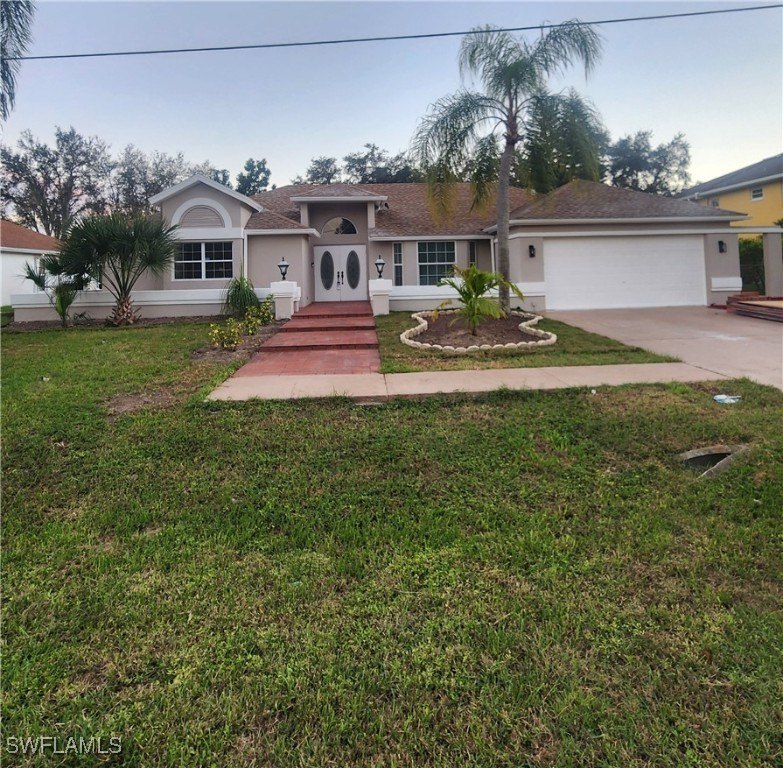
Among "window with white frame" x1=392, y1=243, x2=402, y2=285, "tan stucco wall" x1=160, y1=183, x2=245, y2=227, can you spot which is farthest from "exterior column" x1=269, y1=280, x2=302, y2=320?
"window with white frame" x1=392, y1=243, x2=402, y2=285

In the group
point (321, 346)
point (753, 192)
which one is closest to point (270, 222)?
point (321, 346)

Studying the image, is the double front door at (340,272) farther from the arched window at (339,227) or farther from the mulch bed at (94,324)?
the mulch bed at (94,324)

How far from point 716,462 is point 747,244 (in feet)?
72.3

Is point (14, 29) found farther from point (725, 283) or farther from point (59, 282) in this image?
point (725, 283)

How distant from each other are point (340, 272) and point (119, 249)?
7.66 metres

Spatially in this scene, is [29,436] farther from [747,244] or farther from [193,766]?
[747,244]

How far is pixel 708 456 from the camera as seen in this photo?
4547mm

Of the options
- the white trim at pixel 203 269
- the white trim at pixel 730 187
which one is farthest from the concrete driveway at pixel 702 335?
the white trim at pixel 730 187

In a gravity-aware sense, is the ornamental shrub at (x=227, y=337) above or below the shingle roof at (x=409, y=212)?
below

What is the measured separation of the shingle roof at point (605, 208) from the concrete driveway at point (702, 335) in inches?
126

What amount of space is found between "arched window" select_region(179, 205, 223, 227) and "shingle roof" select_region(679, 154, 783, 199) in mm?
27481

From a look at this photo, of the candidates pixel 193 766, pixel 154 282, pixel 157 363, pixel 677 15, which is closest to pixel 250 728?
pixel 193 766

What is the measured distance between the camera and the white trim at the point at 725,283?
16578 mm

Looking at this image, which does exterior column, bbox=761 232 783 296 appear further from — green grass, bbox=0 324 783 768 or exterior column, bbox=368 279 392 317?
green grass, bbox=0 324 783 768
